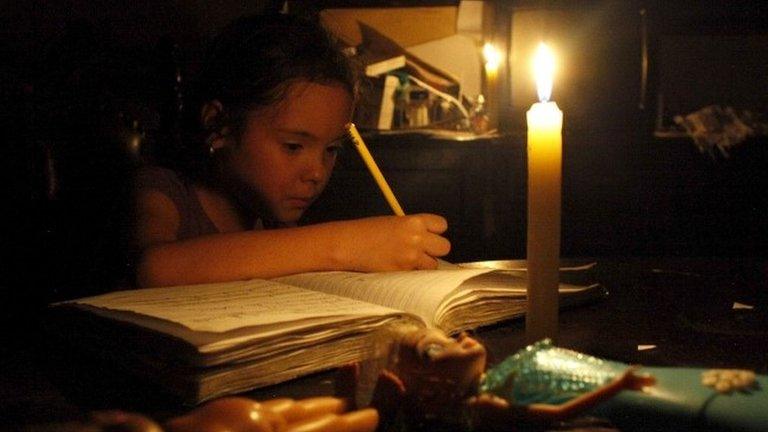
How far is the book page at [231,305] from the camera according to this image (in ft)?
1.89

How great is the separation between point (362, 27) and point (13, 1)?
43.1 inches

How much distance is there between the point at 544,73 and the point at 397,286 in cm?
24

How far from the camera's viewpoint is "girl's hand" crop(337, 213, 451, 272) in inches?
35.1

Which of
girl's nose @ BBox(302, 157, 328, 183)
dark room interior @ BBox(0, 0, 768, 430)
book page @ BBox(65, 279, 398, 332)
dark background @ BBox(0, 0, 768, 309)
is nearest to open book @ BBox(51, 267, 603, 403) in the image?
book page @ BBox(65, 279, 398, 332)

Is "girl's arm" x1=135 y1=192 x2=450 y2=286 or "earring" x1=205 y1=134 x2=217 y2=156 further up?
"earring" x1=205 y1=134 x2=217 y2=156

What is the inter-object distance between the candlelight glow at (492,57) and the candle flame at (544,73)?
6.21ft

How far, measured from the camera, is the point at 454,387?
44 cm

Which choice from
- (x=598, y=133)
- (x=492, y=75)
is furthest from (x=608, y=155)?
(x=492, y=75)

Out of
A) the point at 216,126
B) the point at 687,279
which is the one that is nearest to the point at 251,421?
the point at 687,279

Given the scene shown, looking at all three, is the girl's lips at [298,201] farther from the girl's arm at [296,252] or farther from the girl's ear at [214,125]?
the girl's arm at [296,252]

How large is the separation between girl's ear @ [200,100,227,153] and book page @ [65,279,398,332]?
1.67 feet

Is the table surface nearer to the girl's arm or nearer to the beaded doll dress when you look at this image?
the beaded doll dress

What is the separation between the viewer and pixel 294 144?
1151mm

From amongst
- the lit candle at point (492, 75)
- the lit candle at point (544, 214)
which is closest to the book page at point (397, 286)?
the lit candle at point (544, 214)
